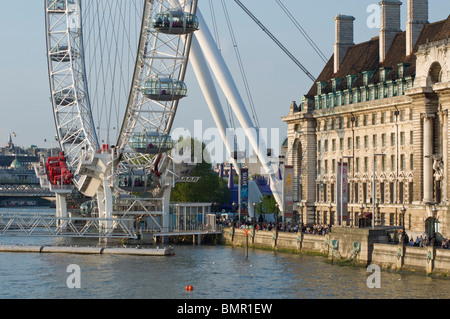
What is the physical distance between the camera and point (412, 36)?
4013 inches

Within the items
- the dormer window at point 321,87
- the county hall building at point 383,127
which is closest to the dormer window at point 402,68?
the county hall building at point 383,127

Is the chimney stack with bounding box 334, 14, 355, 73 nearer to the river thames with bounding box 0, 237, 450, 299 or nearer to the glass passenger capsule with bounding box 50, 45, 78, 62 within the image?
the river thames with bounding box 0, 237, 450, 299

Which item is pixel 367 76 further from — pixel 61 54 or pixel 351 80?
pixel 61 54

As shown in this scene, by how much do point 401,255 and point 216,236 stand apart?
43638 mm

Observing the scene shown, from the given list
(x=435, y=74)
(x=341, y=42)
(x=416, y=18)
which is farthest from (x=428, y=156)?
(x=341, y=42)

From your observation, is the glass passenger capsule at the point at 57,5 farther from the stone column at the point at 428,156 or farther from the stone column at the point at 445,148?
the stone column at the point at 445,148

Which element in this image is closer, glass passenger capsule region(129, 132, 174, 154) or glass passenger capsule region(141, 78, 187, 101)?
glass passenger capsule region(141, 78, 187, 101)

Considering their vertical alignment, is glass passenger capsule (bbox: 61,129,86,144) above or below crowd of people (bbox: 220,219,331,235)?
above

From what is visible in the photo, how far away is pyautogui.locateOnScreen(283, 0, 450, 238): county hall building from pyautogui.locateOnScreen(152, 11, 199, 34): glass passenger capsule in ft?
55.5

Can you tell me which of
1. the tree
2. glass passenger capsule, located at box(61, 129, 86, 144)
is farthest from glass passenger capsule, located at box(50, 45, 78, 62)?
the tree

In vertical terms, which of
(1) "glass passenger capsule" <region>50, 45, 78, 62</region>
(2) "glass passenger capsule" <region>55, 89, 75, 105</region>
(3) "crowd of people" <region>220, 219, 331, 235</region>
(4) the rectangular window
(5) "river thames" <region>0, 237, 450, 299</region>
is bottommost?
(5) "river thames" <region>0, 237, 450, 299</region>

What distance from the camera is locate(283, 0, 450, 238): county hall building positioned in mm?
87750
